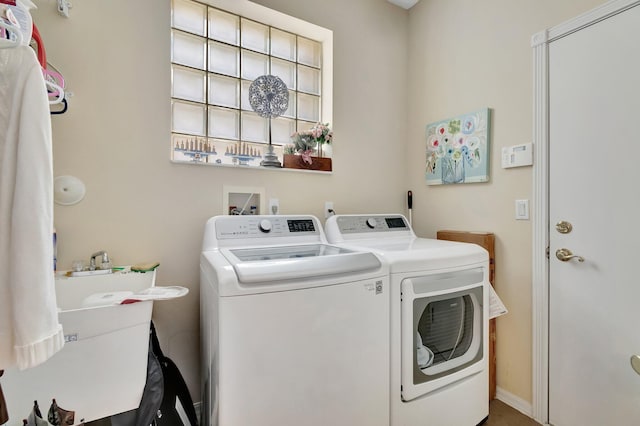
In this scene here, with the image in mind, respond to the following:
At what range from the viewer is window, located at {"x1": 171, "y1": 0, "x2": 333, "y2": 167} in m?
1.98

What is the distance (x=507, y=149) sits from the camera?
70.8 inches

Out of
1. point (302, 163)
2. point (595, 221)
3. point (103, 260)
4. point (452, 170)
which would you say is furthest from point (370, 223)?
point (103, 260)

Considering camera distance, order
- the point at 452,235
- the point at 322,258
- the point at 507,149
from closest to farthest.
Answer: the point at 322,258
the point at 507,149
the point at 452,235

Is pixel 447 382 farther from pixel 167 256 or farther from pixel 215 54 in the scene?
pixel 215 54

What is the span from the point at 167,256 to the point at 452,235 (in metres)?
1.77

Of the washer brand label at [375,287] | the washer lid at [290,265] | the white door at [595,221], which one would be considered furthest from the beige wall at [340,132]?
the washer brand label at [375,287]

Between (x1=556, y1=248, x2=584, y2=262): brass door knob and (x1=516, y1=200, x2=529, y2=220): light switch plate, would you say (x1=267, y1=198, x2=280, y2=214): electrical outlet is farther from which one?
(x1=556, y1=248, x2=584, y2=262): brass door knob

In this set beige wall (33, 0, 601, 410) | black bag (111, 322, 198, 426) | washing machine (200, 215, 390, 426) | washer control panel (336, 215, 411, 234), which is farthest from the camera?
washer control panel (336, 215, 411, 234)

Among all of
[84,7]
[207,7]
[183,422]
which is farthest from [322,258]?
[207,7]

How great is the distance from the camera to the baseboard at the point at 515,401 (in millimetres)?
1711

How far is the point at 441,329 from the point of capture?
1536mm

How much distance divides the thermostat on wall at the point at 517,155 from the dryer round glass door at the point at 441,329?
695 mm

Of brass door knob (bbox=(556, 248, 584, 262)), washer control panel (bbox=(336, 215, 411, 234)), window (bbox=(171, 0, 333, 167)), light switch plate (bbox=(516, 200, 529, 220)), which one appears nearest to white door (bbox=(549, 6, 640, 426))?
brass door knob (bbox=(556, 248, 584, 262))

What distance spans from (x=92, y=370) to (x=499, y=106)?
234 centimetres
